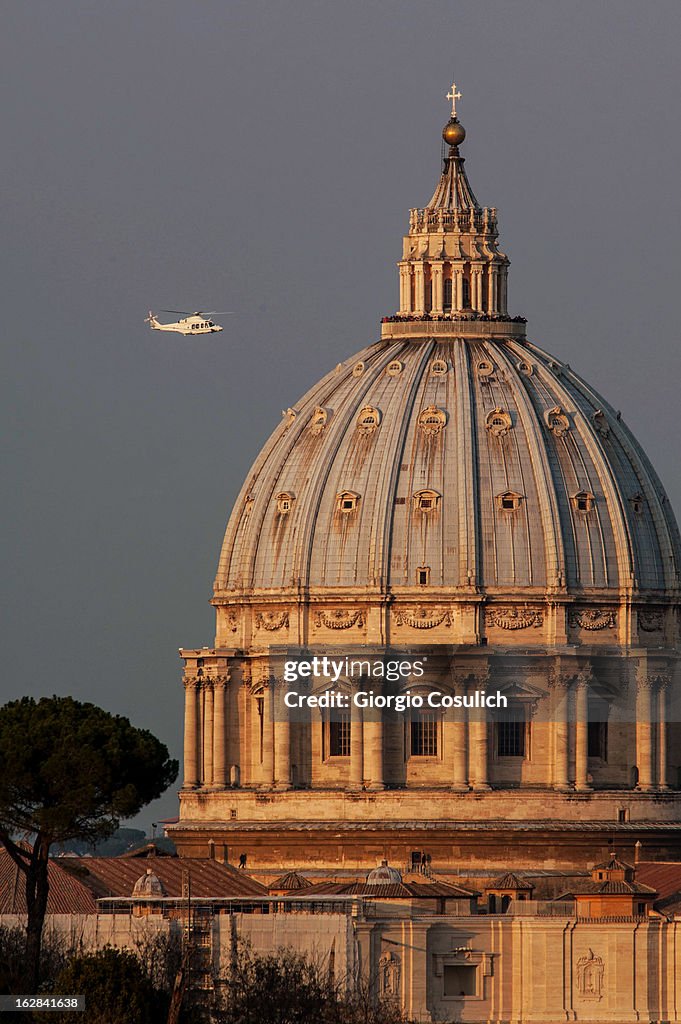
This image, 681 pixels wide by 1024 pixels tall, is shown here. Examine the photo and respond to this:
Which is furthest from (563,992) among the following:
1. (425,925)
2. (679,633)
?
(679,633)

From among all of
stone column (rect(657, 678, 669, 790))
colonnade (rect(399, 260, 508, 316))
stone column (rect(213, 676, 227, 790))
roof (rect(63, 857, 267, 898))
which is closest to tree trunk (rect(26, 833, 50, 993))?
roof (rect(63, 857, 267, 898))

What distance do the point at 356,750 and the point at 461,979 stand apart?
20.8 metres

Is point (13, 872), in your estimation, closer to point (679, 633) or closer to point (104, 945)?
point (104, 945)

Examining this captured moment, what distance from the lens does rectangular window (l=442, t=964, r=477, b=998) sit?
124062 millimetres

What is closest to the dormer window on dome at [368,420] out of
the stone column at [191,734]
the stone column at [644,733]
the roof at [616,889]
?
the stone column at [191,734]

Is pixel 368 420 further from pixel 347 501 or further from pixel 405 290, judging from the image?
pixel 405 290

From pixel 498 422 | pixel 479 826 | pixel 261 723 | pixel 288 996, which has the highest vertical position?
pixel 498 422

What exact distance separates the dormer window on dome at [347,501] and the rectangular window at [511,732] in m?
7.32

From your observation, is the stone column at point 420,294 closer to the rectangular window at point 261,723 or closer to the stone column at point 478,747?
the rectangular window at point 261,723

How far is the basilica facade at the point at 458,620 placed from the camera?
14362 centimetres

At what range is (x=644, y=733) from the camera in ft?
478

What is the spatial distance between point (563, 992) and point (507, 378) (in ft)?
87.0

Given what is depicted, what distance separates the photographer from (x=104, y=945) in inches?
4387

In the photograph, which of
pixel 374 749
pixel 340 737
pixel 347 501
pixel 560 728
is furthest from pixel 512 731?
pixel 347 501
